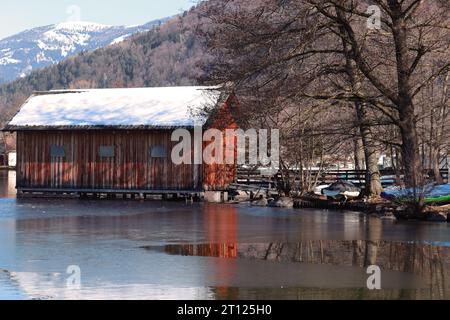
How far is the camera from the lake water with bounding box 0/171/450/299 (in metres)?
13.0

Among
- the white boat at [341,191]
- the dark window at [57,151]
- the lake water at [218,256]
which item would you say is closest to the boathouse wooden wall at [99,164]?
the dark window at [57,151]

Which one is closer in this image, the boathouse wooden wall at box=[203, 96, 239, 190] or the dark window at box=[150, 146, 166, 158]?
the boathouse wooden wall at box=[203, 96, 239, 190]

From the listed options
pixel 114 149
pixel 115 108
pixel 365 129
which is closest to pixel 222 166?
pixel 114 149

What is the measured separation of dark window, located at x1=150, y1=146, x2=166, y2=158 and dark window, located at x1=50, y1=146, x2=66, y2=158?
544 cm

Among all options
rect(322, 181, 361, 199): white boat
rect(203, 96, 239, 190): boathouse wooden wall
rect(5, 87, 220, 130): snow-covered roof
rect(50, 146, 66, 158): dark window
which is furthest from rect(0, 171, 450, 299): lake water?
rect(50, 146, 66, 158): dark window

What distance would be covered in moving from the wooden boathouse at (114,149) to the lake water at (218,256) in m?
11.1

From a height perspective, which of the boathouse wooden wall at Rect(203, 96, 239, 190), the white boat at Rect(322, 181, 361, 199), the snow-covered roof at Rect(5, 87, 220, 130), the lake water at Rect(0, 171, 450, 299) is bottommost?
the lake water at Rect(0, 171, 450, 299)

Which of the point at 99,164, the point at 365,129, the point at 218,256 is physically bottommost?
the point at 218,256

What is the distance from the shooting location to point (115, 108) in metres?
45.3

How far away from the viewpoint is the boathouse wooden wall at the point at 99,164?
4175 cm

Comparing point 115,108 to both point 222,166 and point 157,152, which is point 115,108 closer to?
point 157,152

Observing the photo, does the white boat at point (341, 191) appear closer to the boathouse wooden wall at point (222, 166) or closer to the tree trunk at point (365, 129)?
the tree trunk at point (365, 129)

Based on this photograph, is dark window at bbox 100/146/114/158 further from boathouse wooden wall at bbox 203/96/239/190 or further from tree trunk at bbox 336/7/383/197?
tree trunk at bbox 336/7/383/197

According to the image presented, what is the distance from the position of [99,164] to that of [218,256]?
26.3 metres
